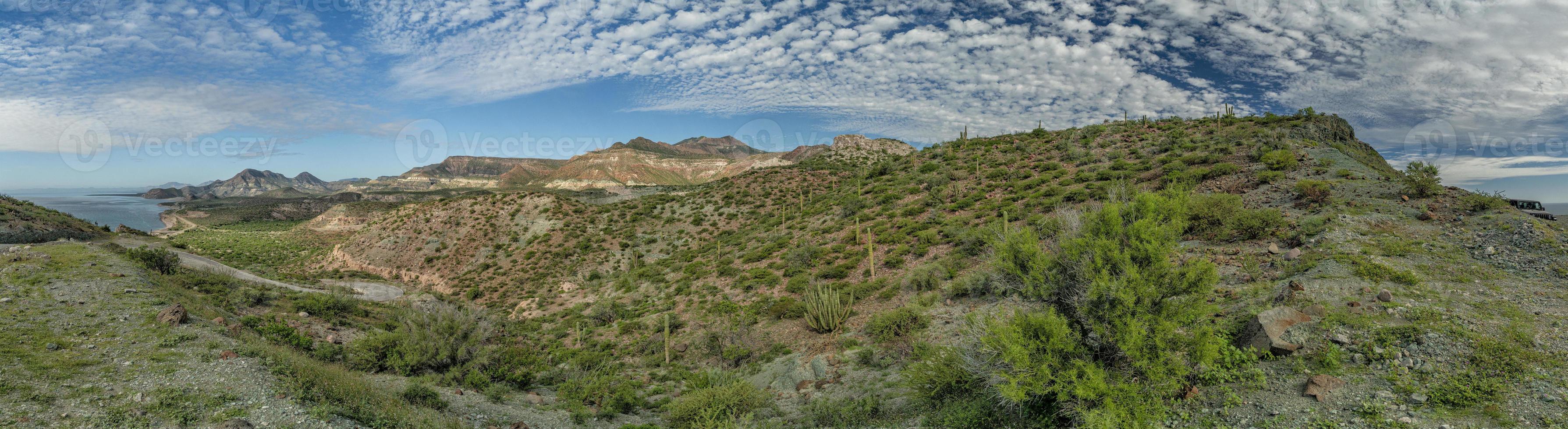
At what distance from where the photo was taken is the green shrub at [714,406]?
9.80m

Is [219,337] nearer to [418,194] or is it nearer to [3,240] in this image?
[3,240]

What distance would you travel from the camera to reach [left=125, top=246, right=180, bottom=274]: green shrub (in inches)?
677

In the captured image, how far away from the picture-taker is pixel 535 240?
3656 cm

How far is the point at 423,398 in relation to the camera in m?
9.51

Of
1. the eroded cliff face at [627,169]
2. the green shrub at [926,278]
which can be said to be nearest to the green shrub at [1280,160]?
the green shrub at [926,278]

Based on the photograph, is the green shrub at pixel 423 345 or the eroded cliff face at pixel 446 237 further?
the eroded cliff face at pixel 446 237

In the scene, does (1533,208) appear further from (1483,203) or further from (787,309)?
(787,309)

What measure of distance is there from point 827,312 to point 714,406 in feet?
17.0

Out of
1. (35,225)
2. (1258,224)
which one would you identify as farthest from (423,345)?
(35,225)

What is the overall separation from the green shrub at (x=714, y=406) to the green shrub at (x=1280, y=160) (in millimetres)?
18075

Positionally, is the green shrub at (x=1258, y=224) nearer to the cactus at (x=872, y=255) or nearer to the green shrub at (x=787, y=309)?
the cactus at (x=872, y=255)

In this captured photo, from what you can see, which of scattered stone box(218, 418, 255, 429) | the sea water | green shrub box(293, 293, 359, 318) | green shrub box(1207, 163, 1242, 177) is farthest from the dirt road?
the sea water

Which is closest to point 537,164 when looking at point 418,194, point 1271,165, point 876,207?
point 418,194

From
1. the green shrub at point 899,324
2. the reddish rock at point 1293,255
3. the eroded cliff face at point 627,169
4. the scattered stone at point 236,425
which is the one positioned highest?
the eroded cliff face at point 627,169
